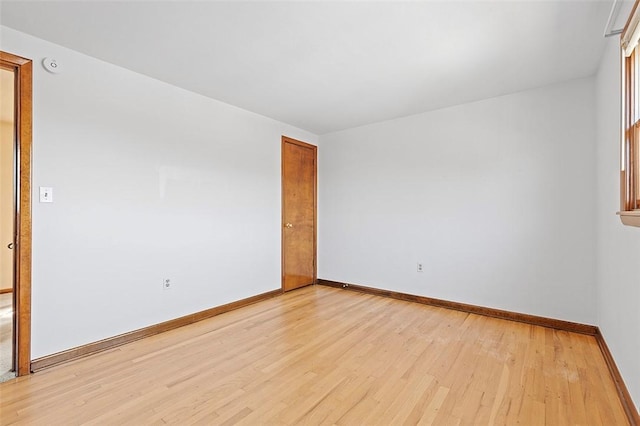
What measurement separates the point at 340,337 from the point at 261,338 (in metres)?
0.74

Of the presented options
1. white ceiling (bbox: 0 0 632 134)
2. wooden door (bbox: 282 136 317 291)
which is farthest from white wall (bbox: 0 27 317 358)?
wooden door (bbox: 282 136 317 291)

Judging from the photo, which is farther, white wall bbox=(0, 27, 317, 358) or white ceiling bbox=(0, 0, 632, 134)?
white wall bbox=(0, 27, 317, 358)

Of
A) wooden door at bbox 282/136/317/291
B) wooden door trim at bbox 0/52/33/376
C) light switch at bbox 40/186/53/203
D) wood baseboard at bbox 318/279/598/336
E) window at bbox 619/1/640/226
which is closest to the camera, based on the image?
window at bbox 619/1/640/226

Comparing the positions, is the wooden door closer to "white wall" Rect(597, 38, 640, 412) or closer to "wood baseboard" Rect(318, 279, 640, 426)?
"wood baseboard" Rect(318, 279, 640, 426)

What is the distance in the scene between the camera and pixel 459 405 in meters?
1.89

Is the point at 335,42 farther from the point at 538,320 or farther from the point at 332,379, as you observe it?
the point at 538,320

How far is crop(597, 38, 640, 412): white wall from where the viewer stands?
1.77 m

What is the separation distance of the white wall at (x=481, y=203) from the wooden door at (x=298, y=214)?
45 cm

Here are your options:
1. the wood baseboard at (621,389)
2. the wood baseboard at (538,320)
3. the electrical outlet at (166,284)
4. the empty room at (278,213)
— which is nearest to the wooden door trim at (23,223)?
the empty room at (278,213)

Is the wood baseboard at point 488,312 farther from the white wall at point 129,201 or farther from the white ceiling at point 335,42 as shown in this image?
the white ceiling at point 335,42

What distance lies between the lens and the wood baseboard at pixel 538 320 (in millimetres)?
1877

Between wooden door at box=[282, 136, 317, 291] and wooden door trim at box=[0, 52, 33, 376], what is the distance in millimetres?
2773

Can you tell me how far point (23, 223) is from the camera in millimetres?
2240

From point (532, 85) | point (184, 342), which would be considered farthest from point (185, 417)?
point (532, 85)
